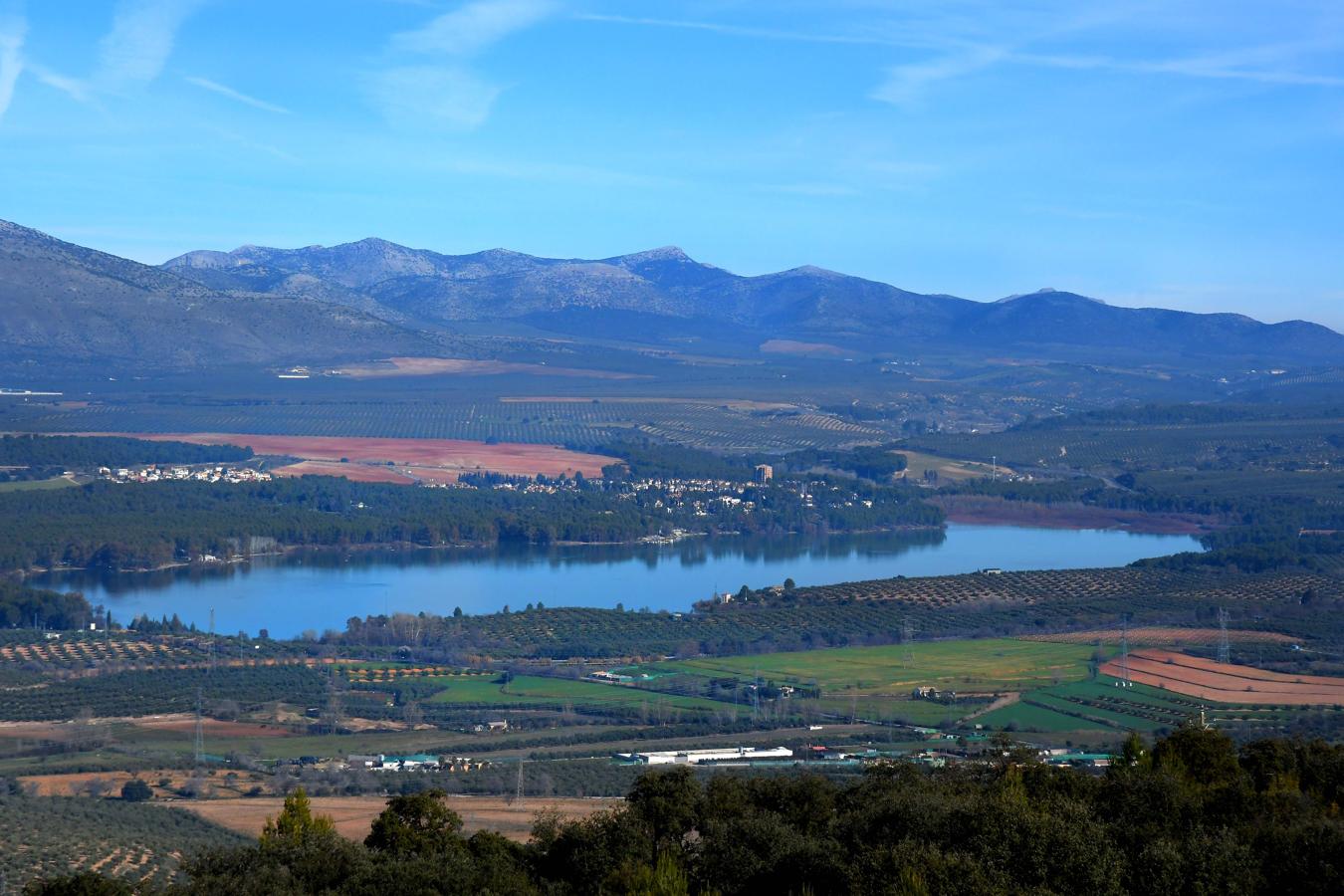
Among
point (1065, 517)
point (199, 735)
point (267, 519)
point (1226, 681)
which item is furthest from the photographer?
point (1065, 517)

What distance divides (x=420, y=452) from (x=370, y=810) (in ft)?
146

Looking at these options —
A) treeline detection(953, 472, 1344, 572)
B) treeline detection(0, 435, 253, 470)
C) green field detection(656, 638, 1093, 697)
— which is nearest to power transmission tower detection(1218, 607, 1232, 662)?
green field detection(656, 638, 1093, 697)

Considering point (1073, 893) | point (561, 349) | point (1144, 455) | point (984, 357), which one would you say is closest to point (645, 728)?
point (1073, 893)

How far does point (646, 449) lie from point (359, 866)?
53167 millimetres

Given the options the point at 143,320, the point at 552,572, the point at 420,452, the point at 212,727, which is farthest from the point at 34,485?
the point at 143,320

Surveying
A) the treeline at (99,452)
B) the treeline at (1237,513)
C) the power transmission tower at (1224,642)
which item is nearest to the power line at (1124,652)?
the power transmission tower at (1224,642)

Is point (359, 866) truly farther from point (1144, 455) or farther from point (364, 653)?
point (1144, 455)

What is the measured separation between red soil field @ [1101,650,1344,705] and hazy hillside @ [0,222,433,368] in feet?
232

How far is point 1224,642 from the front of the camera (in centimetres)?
2898

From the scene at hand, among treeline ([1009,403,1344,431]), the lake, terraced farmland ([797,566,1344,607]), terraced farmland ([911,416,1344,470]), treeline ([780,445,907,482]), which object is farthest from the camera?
treeline ([1009,403,1344,431])

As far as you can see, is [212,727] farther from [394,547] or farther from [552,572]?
[394,547]

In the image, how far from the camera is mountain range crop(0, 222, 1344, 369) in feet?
313

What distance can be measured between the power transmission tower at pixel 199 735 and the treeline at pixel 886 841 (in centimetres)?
669

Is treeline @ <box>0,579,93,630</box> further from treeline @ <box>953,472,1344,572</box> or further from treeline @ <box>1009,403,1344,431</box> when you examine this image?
treeline @ <box>1009,403,1344,431</box>
